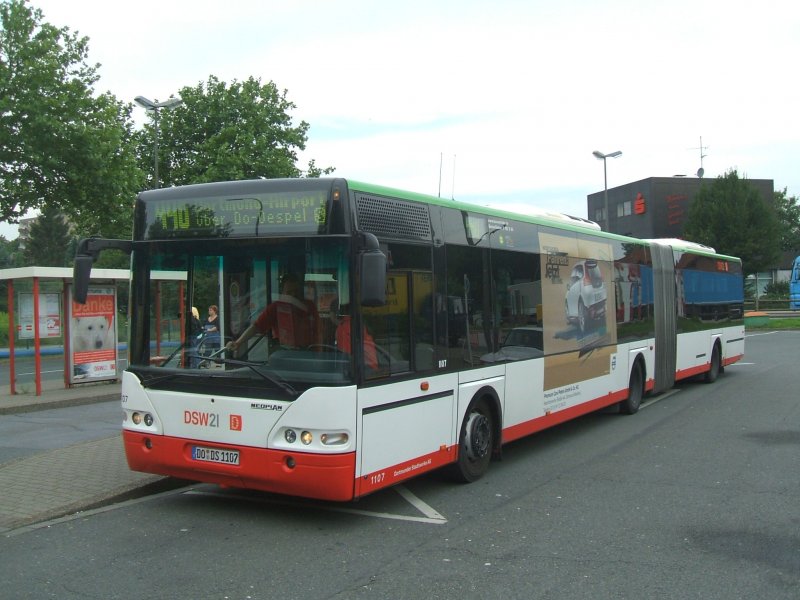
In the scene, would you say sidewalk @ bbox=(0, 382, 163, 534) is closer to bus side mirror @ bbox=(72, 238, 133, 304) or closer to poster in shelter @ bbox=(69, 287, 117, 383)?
bus side mirror @ bbox=(72, 238, 133, 304)

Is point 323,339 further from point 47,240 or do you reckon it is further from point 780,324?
point 47,240

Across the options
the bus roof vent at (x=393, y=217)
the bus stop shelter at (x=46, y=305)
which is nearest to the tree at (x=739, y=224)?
the bus stop shelter at (x=46, y=305)

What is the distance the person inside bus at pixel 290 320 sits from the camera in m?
6.14

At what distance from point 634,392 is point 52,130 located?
19552mm

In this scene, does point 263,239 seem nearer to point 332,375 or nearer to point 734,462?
point 332,375

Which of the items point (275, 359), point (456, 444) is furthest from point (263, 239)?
point (456, 444)

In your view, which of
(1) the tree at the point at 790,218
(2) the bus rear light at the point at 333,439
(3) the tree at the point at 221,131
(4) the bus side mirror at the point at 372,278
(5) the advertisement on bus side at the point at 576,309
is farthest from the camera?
(1) the tree at the point at 790,218

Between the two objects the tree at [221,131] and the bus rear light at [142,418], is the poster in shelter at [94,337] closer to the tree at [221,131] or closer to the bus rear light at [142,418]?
the bus rear light at [142,418]

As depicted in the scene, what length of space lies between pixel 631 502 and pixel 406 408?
7.50ft

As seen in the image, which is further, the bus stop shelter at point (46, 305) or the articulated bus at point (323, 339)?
the bus stop shelter at point (46, 305)

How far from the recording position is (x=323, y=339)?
20.0 feet

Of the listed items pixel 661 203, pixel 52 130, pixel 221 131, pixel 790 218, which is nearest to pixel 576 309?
pixel 52 130

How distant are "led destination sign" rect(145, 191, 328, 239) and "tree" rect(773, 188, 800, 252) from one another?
8603 cm

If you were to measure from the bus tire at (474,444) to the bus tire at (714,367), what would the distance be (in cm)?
1078
